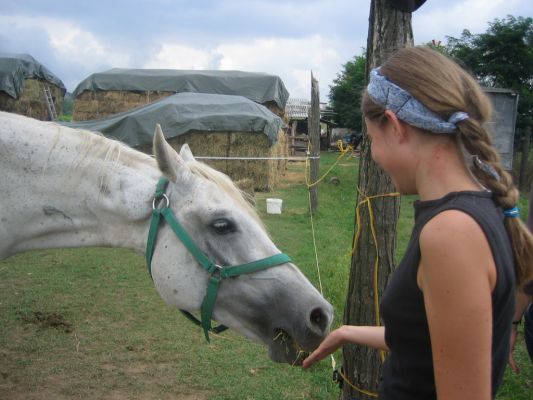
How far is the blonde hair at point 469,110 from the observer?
1146mm

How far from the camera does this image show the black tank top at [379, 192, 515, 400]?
1059 millimetres

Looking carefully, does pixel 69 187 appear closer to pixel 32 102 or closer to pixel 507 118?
pixel 507 118

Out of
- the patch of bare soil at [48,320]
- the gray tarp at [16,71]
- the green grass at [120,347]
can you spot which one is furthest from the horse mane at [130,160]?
the gray tarp at [16,71]

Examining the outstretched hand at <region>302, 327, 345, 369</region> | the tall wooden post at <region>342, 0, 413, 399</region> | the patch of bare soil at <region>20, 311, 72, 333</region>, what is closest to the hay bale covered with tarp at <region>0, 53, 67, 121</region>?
the patch of bare soil at <region>20, 311, 72, 333</region>

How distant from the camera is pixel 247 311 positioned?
222 centimetres

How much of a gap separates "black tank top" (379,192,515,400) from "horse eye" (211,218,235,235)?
3.40 ft

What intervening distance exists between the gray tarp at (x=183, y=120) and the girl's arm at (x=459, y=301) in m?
11.6

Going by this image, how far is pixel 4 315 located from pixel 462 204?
15.9 feet

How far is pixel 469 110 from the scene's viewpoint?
117 centimetres

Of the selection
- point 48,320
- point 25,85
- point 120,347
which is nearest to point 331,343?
point 120,347

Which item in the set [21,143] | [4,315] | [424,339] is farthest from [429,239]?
[4,315]

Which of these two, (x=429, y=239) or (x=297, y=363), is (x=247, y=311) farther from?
(x=429, y=239)

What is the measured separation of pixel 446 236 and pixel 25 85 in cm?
2074

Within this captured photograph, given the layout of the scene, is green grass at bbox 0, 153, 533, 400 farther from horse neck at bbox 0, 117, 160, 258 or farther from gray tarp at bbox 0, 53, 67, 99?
gray tarp at bbox 0, 53, 67, 99
